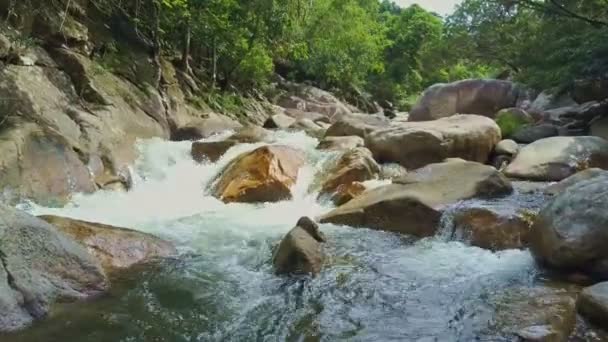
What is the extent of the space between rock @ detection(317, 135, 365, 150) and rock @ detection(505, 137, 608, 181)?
319cm

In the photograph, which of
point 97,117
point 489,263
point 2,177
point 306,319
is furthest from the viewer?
point 97,117

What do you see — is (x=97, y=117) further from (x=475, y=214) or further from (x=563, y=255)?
(x=563, y=255)

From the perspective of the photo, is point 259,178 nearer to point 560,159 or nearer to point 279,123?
point 560,159

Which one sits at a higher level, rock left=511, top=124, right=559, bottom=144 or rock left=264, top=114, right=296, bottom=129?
rock left=511, top=124, right=559, bottom=144

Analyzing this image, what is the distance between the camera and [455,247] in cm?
635

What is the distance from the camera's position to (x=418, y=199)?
7.18 m

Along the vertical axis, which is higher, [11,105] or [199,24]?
[199,24]

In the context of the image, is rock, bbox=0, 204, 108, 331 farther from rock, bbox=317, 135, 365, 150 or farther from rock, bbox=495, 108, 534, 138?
rock, bbox=495, 108, 534, 138

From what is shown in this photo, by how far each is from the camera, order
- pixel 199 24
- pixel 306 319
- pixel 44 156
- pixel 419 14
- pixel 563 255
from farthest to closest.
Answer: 1. pixel 419 14
2. pixel 199 24
3. pixel 44 156
4. pixel 563 255
5. pixel 306 319

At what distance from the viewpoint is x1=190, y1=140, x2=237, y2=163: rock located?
1112cm

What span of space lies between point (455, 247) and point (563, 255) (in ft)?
4.56

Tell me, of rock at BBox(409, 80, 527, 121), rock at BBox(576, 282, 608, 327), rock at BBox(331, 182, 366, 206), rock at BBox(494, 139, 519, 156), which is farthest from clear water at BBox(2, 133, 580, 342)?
rock at BBox(409, 80, 527, 121)

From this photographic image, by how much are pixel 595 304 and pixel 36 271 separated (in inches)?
174

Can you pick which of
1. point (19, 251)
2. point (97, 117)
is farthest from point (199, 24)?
point (19, 251)
